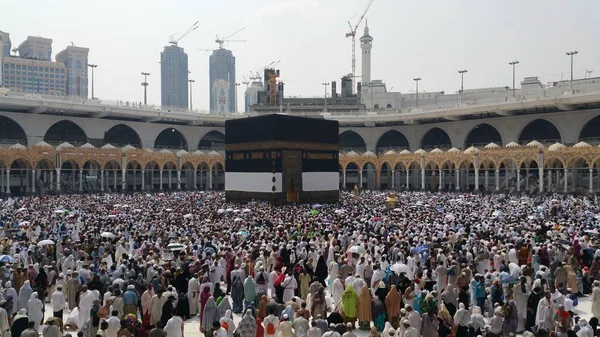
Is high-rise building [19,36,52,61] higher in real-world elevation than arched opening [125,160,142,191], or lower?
higher

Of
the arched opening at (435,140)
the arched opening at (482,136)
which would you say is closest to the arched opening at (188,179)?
the arched opening at (435,140)

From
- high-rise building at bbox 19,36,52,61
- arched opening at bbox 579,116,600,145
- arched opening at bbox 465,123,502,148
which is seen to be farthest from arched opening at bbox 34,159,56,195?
high-rise building at bbox 19,36,52,61

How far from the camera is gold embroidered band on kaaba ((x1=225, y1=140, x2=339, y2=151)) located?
88.7 feet

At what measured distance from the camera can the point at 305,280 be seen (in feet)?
29.5

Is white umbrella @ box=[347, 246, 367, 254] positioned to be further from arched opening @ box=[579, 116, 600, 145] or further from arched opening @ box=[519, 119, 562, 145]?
arched opening @ box=[519, 119, 562, 145]

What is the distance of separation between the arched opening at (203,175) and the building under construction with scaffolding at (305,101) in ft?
53.8

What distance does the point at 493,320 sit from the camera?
21.8 ft

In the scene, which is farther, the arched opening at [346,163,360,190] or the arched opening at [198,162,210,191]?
the arched opening at [346,163,360,190]

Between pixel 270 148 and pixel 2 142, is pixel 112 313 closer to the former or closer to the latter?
pixel 270 148

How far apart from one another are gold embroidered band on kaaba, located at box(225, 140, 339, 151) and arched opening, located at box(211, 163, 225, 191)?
1385 centimetres

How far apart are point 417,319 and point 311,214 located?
43.1ft

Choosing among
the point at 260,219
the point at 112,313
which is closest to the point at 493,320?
the point at 112,313

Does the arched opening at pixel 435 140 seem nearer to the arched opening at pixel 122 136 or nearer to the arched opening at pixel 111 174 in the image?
the arched opening at pixel 122 136

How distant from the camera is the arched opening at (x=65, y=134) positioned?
40000 millimetres
